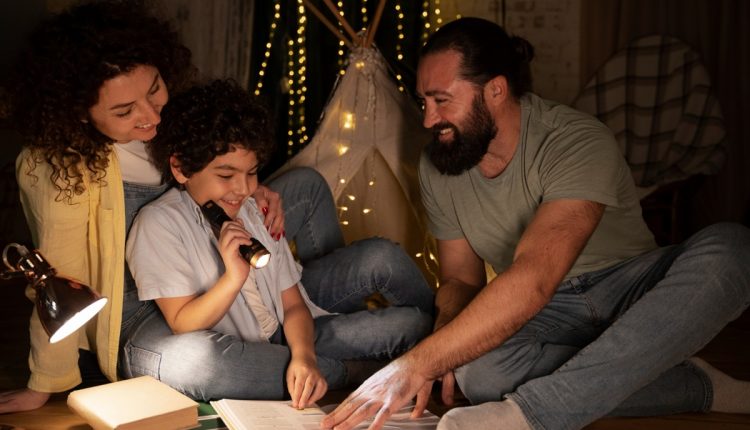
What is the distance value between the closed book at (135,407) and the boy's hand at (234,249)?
24cm

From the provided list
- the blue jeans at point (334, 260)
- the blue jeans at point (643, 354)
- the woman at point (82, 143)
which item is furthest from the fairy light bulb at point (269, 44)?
the blue jeans at point (643, 354)

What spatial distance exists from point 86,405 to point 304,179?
0.81 meters

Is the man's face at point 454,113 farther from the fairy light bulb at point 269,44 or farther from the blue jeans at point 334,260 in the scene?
the fairy light bulb at point 269,44

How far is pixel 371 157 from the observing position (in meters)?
2.83

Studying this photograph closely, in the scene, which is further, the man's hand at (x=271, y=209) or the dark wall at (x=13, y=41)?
the dark wall at (x=13, y=41)

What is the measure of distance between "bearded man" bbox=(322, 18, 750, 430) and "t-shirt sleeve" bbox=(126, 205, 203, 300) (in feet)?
1.49

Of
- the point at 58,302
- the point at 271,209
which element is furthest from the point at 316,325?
the point at 58,302

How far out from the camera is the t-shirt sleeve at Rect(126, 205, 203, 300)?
5.71ft

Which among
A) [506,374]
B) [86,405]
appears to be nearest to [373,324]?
[506,374]

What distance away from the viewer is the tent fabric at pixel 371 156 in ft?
9.13

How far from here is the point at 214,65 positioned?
141 inches

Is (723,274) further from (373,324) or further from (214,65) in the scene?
(214,65)

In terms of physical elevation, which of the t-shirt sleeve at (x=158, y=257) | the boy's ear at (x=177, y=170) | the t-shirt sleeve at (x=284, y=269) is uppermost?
the boy's ear at (x=177, y=170)

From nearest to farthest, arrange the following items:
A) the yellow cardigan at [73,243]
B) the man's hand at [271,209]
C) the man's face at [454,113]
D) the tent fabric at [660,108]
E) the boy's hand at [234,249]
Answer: the boy's hand at [234,249] → the yellow cardigan at [73,243] → the man's face at [454,113] → the man's hand at [271,209] → the tent fabric at [660,108]
